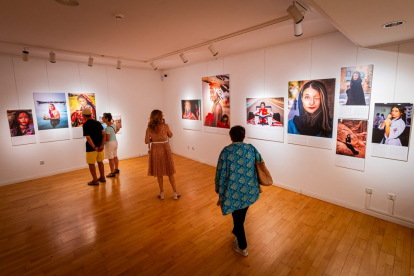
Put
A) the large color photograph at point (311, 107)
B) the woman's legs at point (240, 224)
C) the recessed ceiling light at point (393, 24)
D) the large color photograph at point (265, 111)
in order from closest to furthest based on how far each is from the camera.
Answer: the recessed ceiling light at point (393, 24) → the woman's legs at point (240, 224) → the large color photograph at point (311, 107) → the large color photograph at point (265, 111)

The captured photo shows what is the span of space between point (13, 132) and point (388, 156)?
878 centimetres

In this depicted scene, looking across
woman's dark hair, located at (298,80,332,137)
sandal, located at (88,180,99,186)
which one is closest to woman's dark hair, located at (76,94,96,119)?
sandal, located at (88,180,99,186)

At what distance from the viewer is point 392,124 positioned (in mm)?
3465

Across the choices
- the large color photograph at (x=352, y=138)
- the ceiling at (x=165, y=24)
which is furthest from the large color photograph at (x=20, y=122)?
the large color photograph at (x=352, y=138)

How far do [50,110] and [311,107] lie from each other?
7.22 meters

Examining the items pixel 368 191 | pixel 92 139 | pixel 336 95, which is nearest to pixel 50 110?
pixel 92 139

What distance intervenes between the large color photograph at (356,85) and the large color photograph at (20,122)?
7.92 meters

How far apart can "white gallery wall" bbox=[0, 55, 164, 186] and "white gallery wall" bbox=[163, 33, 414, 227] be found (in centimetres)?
316

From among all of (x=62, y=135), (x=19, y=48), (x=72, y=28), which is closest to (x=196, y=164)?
(x=62, y=135)

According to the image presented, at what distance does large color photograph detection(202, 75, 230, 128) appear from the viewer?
623cm

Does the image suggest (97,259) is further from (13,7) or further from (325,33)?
(325,33)

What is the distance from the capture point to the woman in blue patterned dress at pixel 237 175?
8.32 ft

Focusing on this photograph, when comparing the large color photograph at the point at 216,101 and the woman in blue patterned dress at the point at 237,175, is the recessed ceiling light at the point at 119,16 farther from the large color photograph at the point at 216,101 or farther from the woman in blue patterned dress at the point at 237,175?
the large color photograph at the point at 216,101

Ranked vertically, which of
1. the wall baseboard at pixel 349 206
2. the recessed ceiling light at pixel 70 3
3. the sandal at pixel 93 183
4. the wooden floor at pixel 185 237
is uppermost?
the recessed ceiling light at pixel 70 3
